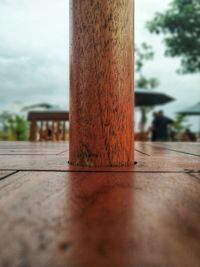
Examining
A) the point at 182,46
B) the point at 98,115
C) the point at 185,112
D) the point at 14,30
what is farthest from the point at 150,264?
the point at 14,30

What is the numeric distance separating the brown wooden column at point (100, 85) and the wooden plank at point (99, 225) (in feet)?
0.64

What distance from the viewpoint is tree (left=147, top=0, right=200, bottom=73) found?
26.1 ft

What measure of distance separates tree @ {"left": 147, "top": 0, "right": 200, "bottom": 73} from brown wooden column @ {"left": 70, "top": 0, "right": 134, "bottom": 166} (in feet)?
26.1

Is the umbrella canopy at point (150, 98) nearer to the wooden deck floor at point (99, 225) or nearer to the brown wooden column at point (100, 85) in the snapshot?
the brown wooden column at point (100, 85)

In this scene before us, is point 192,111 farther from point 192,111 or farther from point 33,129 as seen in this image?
point 33,129

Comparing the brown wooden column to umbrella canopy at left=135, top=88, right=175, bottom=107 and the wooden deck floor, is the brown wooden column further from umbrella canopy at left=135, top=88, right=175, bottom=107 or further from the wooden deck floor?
umbrella canopy at left=135, top=88, right=175, bottom=107

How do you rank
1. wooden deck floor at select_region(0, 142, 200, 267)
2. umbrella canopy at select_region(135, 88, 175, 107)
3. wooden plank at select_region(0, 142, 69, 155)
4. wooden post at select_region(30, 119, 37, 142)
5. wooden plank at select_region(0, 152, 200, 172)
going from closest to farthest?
1. wooden deck floor at select_region(0, 142, 200, 267)
2. wooden plank at select_region(0, 152, 200, 172)
3. wooden plank at select_region(0, 142, 69, 155)
4. wooden post at select_region(30, 119, 37, 142)
5. umbrella canopy at select_region(135, 88, 175, 107)

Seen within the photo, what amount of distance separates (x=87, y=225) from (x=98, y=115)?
34 centimetres

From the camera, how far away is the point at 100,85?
52 centimetres

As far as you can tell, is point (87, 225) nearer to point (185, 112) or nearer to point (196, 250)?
point (196, 250)

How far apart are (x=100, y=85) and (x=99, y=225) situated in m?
0.35

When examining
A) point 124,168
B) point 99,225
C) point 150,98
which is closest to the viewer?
point 99,225

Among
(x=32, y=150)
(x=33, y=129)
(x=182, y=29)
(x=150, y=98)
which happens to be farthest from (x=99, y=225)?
(x=182, y=29)

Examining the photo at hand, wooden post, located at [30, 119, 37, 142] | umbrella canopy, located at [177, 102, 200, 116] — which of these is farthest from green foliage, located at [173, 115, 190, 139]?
wooden post, located at [30, 119, 37, 142]
